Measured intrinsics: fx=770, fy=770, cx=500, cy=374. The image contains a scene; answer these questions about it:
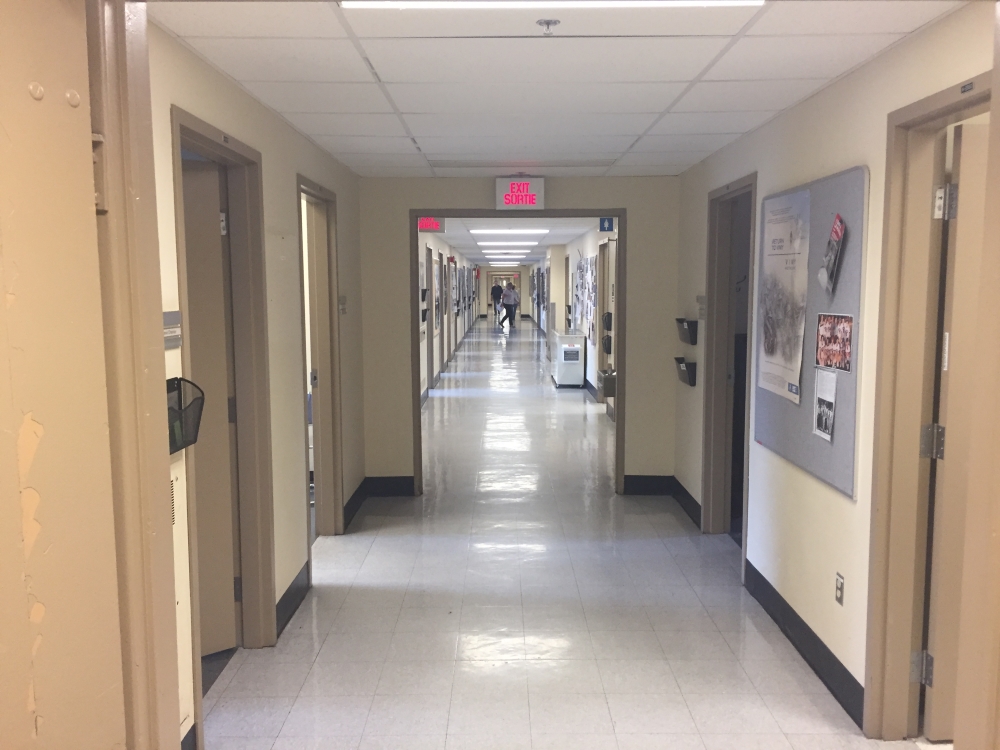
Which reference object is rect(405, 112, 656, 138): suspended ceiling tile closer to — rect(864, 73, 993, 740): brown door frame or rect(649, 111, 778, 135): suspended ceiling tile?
rect(649, 111, 778, 135): suspended ceiling tile

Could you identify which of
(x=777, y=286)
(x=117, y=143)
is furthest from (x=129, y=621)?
(x=777, y=286)

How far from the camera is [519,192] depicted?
231 inches

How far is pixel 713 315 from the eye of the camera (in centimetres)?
514

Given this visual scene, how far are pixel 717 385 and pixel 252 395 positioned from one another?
3.08 metres

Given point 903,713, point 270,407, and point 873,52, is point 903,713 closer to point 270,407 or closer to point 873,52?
point 873,52

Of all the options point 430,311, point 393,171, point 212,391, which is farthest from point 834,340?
point 430,311

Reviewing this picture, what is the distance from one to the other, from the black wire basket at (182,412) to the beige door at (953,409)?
257 cm

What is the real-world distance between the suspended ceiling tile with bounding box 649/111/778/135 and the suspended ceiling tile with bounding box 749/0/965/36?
1.27 metres

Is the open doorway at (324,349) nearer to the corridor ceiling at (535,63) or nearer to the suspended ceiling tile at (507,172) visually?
the corridor ceiling at (535,63)

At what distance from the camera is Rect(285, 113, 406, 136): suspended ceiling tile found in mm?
3832

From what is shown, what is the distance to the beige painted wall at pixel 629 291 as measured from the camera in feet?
19.7

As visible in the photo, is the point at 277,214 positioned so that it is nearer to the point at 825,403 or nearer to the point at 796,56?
the point at 796,56

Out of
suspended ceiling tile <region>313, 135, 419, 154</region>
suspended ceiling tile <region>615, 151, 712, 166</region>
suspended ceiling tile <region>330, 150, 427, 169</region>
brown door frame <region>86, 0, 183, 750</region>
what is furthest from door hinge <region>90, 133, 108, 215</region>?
suspended ceiling tile <region>615, 151, 712, 166</region>

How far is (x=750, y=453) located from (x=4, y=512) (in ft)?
12.9
